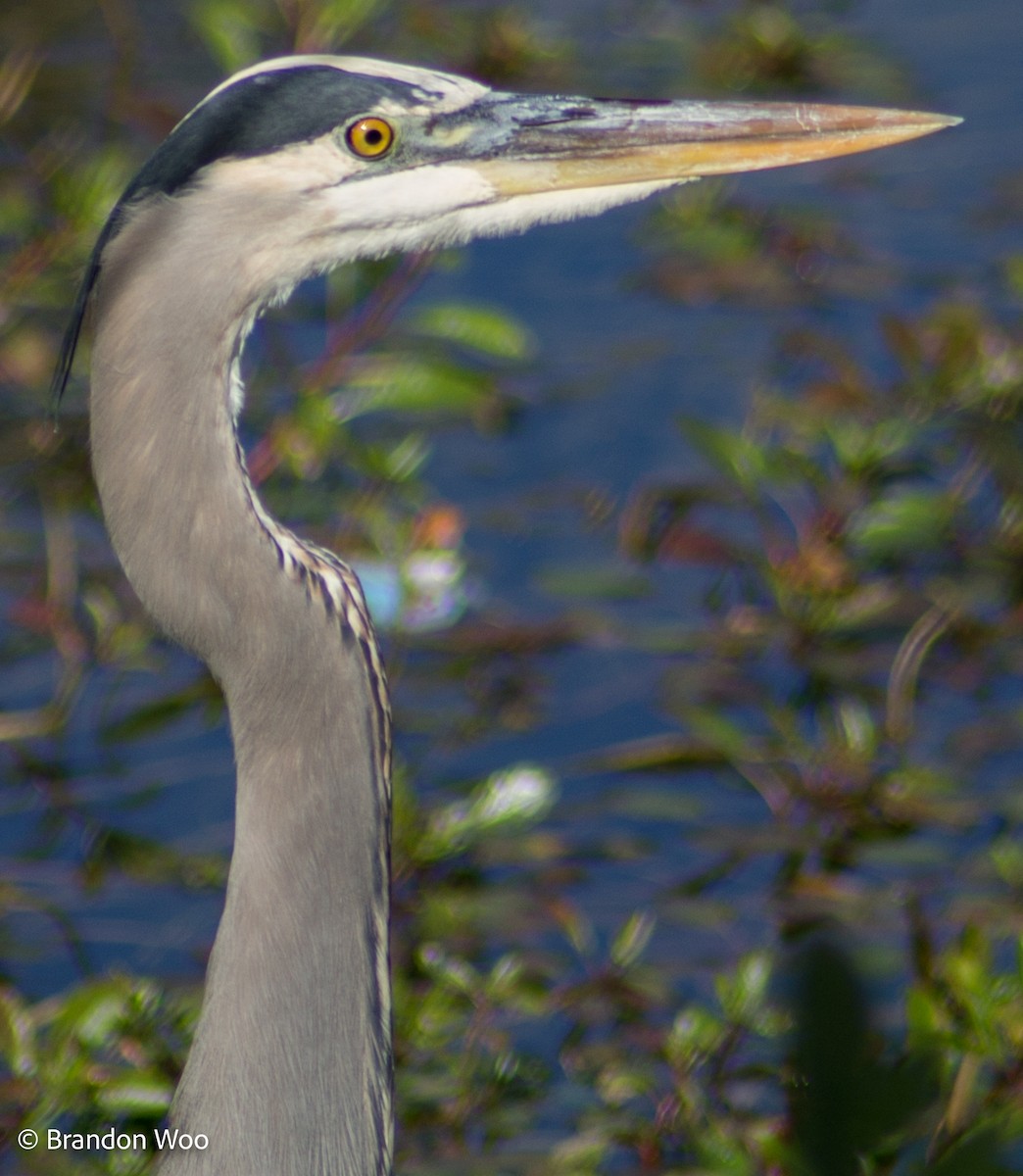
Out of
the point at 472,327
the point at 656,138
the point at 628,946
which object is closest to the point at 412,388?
the point at 472,327

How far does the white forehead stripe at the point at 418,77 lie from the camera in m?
1.43

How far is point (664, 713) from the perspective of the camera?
2.83 m

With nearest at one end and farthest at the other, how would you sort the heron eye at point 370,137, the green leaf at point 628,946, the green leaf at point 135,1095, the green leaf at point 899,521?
the heron eye at point 370,137, the green leaf at point 135,1095, the green leaf at point 628,946, the green leaf at point 899,521

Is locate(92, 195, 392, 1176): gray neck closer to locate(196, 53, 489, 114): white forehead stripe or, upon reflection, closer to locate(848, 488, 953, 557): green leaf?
locate(196, 53, 489, 114): white forehead stripe

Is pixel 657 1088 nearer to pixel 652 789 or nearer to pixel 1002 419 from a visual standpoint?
pixel 652 789

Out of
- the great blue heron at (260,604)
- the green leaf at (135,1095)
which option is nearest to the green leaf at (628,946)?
the green leaf at (135,1095)

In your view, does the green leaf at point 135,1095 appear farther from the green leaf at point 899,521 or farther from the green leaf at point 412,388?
the green leaf at point 899,521

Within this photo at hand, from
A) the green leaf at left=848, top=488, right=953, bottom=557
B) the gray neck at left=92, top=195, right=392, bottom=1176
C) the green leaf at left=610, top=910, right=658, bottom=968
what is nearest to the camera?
the gray neck at left=92, top=195, right=392, bottom=1176

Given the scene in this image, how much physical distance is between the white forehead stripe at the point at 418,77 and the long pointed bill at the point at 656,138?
0.03 m

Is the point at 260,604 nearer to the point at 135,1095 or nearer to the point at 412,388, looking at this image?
the point at 135,1095

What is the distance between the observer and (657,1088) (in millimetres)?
2061

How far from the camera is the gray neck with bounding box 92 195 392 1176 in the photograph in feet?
4.26

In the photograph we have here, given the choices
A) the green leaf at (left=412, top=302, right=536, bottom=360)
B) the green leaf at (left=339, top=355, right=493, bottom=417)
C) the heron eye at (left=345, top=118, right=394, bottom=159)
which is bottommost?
the green leaf at (left=339, top=355, right=493, bottom=417)

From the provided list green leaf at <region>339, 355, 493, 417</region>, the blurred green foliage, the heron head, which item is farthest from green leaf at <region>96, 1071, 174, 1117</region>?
green leaf at <region>339, 355, 493, 417</region>
